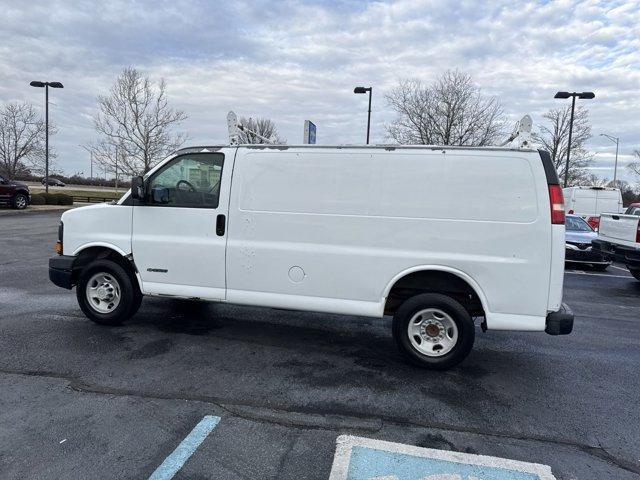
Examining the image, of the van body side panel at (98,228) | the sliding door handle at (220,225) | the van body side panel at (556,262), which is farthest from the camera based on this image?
the van body side panel at (98,228)

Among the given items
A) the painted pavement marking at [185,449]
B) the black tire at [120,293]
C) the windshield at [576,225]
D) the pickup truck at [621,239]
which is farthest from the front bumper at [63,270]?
the windshield at [576,225]

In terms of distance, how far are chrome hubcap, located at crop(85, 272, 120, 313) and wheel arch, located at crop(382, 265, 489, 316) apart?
3270 mm

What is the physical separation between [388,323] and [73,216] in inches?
167

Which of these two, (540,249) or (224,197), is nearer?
(540,249)

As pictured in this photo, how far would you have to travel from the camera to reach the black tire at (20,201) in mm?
24531

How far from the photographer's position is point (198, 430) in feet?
11.0

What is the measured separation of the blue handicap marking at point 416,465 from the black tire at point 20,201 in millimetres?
27006

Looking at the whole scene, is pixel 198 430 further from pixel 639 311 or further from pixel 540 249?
pixel 639 311

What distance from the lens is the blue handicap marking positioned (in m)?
2.88

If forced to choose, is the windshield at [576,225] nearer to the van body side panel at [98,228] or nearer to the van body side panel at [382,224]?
the van body side panel at [382,224]

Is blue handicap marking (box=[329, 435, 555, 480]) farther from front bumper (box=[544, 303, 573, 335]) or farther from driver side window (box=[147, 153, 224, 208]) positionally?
driver side window (box=[147, 153, 224, 208])

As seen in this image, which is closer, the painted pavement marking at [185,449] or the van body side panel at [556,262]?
the painted pavement marking at [185,449]

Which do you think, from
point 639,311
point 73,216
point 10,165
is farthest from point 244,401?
point 10,165

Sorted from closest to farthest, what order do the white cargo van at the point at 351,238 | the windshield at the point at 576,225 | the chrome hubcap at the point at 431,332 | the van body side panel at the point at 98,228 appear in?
the white cargo van at the point at 351,238 → the chrome hubcap at the point at 431,332 → the van body side panel at the point at 98,228 → the windshield at the point at 576,225
